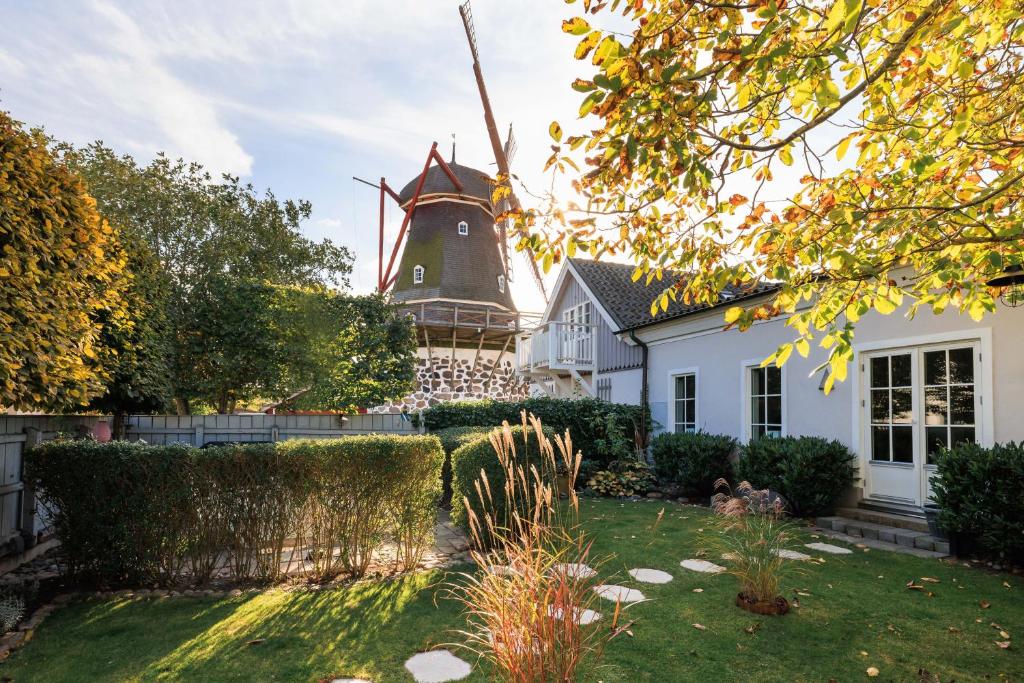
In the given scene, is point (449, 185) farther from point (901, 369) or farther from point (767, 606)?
point (767, 606)

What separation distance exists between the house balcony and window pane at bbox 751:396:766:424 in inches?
196

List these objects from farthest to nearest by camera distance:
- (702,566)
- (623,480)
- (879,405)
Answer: (623,480), (879,405), (702,566)

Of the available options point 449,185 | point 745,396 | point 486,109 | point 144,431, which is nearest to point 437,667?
point 745,396

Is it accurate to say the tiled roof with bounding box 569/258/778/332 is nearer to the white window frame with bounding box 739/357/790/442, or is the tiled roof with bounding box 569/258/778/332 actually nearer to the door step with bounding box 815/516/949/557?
the white window frame with bounding box 739/357/790/442

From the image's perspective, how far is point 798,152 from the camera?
3172 mm

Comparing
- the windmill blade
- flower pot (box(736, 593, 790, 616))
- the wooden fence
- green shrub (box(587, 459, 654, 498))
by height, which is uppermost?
the windmill blade

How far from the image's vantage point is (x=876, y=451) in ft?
21.9

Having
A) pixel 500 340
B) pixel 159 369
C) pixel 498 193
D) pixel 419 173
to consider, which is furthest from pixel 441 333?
pixel 498 193

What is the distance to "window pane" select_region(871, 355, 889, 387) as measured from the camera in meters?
6.67

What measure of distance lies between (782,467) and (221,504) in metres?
6.14

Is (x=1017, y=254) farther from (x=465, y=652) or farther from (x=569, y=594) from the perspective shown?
(x=465, y=652)

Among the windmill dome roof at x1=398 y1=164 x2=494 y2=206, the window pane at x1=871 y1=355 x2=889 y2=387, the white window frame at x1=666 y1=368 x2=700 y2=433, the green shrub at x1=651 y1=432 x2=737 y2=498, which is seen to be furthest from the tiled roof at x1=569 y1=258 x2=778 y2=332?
the windmill dome roof at x1=398 y1=164 x2=494 y2=206

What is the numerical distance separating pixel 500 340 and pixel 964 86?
18.5 metres

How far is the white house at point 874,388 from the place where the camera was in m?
5.51
